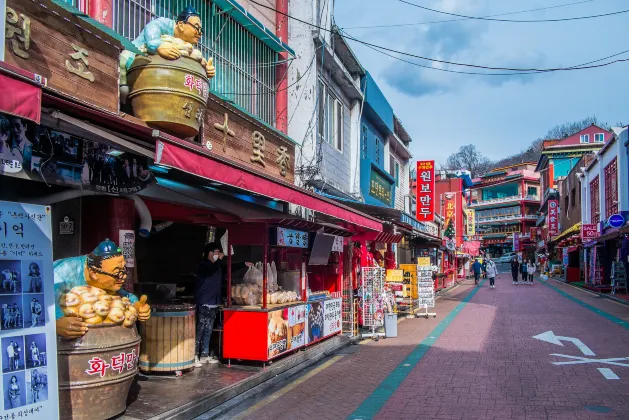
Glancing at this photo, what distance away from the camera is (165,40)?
7402 millimetres

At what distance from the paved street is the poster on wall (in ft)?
10.4

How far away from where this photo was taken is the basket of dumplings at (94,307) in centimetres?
554

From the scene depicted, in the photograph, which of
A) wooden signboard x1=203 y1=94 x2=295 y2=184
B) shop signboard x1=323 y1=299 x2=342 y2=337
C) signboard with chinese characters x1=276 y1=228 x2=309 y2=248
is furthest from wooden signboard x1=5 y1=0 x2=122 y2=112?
shop signboard x1=323 y1=299 x2=342 y2=337

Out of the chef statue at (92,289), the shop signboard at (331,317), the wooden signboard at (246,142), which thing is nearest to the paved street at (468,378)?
the shop signboard at (331,317)

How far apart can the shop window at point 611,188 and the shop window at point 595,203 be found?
2.41 m

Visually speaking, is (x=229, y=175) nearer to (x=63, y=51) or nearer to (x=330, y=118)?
(x=63, y=51)

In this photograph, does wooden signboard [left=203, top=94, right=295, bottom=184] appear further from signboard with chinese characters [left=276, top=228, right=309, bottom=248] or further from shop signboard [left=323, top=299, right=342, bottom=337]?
shop signboard [left=323, top=299, right=342, bottom=337]

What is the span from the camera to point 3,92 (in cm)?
404

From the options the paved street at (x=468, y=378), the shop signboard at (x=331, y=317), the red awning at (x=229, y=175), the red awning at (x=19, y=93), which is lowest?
the paved street at (x=468, y=378)

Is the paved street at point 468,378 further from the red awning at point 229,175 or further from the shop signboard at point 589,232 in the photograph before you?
the shop signboard at point 589,232

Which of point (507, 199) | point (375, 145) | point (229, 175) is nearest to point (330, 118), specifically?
point (375, 145)

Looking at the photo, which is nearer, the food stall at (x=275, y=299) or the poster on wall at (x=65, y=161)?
the poster on wall at (x=65, y=161)

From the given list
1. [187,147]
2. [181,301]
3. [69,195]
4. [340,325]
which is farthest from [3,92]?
[340,325]

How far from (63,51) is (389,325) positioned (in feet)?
30.8
